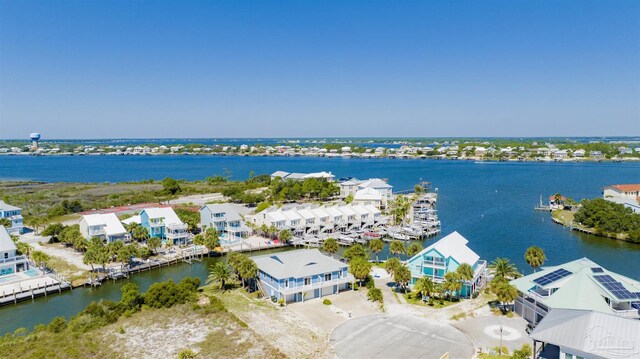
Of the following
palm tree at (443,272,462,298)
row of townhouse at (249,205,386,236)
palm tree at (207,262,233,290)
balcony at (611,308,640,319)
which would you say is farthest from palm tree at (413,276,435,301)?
row of townhouse at (249,205,386,236)

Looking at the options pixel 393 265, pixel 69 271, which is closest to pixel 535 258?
pixel 393 265

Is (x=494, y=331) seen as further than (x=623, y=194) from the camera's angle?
No

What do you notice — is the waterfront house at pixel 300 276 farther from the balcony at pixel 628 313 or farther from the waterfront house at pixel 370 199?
the waterfront house at pixel 370 199

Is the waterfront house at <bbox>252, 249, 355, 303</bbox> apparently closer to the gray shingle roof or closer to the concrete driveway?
the gray shingle roof

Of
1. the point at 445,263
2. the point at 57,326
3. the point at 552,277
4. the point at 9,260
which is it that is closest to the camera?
the point at 57,326

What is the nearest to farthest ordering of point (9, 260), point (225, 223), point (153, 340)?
point (153, 340) < point (9, 260) < point (225, 223)

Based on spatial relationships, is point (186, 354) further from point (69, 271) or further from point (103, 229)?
point (103, 229)
